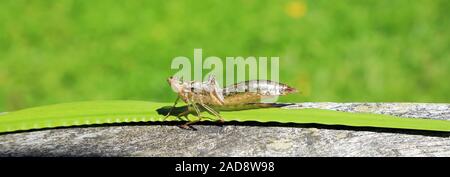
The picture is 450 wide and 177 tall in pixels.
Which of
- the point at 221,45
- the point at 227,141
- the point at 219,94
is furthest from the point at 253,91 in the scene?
the point at 221,45

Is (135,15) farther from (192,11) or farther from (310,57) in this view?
(310,57)

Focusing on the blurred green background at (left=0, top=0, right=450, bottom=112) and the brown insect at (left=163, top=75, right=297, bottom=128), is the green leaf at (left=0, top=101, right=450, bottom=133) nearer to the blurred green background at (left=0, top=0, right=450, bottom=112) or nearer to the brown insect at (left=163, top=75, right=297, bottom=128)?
the brown insect at (left=163, top=75, right=297, bottom=128)

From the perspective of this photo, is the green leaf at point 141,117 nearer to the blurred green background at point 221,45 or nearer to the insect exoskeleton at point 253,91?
the insect exoskeleton at point 253,91

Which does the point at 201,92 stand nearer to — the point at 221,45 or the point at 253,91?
the point at 253,91

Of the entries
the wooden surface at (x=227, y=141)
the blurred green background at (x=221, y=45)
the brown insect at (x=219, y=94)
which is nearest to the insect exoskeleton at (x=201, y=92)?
the brown insect at (x=219, y=94)
